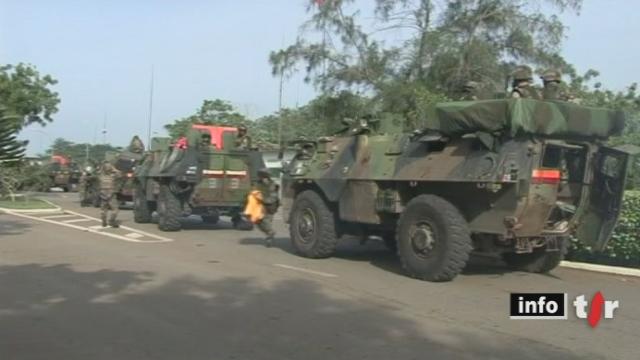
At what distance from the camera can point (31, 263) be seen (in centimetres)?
1204

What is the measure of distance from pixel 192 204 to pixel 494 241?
29.6 ft

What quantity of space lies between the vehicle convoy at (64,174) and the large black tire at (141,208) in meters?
24.4

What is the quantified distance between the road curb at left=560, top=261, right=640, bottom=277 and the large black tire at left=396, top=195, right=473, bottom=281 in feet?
8.09

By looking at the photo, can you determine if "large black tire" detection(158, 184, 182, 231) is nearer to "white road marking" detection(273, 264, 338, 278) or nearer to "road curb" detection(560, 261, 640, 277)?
"white road marking" detection(273, 264, 338, 278)

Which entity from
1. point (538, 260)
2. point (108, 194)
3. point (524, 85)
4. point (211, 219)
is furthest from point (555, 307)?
point (211, 219)

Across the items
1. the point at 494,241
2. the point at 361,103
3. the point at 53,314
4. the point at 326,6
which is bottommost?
the point at 53,314

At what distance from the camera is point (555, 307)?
8.90 meters

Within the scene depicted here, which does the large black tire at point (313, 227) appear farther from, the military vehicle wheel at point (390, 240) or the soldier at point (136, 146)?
the soldier at point (136, 146)

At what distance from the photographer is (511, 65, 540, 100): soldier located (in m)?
10.3

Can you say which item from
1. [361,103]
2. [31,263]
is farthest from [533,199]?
[361,103]

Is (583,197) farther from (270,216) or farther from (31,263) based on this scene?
(31,263)

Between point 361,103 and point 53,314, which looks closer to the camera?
point 53,314

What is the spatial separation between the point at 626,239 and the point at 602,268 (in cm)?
61

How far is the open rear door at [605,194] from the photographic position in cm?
1055
